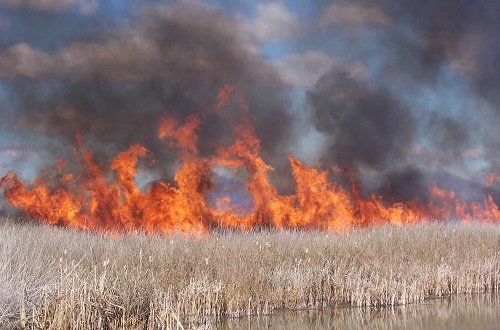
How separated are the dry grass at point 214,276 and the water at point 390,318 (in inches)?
21.8

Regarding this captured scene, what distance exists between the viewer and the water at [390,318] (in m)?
15.3

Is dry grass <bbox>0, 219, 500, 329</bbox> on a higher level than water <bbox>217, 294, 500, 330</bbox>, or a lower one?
higher

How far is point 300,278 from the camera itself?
56.5 feet

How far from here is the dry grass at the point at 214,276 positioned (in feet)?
40.2

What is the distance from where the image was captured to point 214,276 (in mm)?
16844

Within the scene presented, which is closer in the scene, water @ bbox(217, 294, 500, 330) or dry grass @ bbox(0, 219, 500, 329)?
dry grass @ bbox(0, 219, 500, 329)

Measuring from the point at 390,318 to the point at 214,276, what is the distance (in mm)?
5482

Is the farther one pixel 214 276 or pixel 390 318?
pixel 214 276

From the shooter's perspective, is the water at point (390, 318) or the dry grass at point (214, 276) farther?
the water at point (390, 318)

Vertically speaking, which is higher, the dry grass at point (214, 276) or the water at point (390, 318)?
the dry grass at point (214, 276)

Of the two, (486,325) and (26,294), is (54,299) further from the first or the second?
(486,325)

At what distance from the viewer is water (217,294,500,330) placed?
15.3 m

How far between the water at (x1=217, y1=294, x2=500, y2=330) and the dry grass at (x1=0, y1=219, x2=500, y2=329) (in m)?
0.55

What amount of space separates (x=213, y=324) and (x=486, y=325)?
25.6 feet
